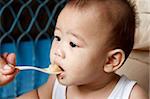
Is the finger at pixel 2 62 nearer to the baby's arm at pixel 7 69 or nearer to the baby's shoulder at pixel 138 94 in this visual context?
the baby's arm at pixel 7 69

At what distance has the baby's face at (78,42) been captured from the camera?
0.80 meters

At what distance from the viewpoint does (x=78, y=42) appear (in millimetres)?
801

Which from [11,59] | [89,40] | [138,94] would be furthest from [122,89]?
[11,59]

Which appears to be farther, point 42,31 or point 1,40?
point 42,31

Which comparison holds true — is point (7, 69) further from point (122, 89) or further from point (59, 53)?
point (122, 89)

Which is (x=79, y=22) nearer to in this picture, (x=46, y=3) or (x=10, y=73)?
(x=10, y=73)

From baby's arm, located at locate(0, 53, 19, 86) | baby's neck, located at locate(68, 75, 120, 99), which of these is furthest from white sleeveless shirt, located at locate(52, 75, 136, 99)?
baby's arm, located at locate(0, 53, 19, 86)

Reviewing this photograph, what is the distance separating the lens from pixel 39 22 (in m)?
1.60

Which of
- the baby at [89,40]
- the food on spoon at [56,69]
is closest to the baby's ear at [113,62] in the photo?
the baby at [89,40]

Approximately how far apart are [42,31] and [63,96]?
66 centimetres

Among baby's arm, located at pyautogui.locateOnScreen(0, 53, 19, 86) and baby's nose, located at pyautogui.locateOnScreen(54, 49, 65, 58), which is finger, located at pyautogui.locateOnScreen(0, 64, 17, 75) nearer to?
baby's arm, located at pyautogui.locateOnScreen(0, 53, 19, 86)

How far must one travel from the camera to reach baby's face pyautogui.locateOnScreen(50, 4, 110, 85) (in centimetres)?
80

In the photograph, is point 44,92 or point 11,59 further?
point 44,92

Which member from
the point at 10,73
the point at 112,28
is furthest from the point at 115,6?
the point at 10,73
